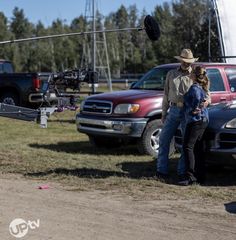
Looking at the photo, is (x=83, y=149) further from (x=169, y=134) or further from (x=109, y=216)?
(x=109, y=216)

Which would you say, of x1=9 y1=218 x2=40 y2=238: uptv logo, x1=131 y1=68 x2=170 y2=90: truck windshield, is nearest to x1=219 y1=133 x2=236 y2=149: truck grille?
x1=9 y1=218 x2=40 y2=238: uptv logo

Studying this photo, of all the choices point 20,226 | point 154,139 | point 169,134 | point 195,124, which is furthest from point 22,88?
point 20,226

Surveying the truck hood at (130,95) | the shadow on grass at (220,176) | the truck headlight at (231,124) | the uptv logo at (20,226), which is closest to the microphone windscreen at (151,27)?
the truck hood at (130,95)

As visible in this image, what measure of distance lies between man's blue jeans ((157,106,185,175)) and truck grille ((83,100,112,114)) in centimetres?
237

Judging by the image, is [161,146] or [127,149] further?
[127,149]

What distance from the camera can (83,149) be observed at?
12016mm

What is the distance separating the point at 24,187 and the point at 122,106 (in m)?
3.16

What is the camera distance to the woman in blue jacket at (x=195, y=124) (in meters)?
8.05

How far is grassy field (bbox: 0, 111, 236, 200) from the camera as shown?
791cm

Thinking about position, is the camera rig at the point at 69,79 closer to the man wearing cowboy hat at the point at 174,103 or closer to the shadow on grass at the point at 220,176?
the shadow on grass at the point at 220,176

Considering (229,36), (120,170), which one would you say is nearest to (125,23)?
(229,36)

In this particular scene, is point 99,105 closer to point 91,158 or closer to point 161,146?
point 91,158

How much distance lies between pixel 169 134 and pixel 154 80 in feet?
10.6

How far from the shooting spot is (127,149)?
12086mm
